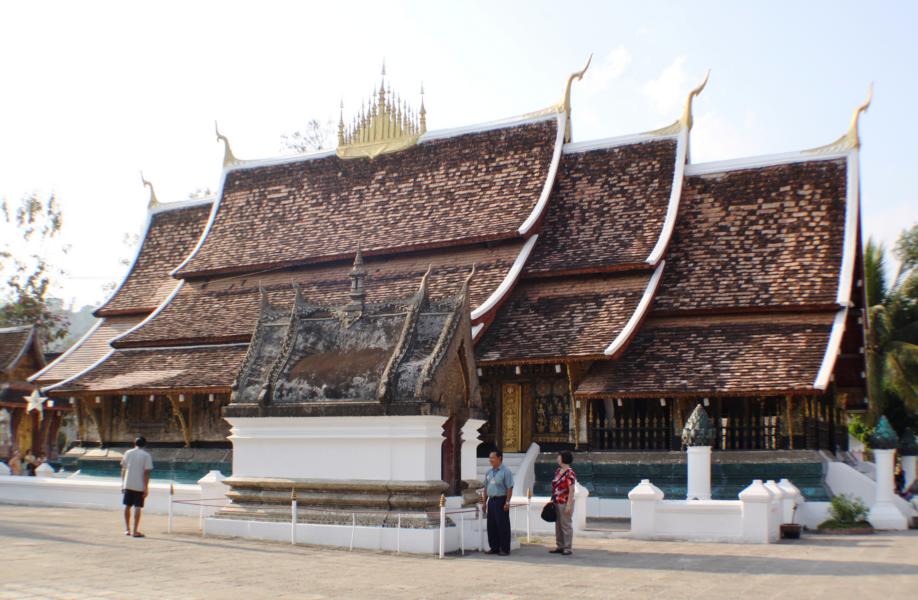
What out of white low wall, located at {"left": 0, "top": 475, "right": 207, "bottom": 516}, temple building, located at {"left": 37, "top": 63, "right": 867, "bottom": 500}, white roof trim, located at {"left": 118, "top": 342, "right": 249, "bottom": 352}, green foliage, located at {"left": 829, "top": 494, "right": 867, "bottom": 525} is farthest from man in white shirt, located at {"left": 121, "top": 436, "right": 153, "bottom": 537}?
green foliage, located at {"left": 829, "top": 494, "right": 867, "bottom": 525}

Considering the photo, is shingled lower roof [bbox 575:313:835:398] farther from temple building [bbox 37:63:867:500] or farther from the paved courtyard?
the paved courtyard

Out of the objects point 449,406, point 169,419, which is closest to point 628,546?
point 449,406

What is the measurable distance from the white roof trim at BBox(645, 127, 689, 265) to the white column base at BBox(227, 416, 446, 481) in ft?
28.8

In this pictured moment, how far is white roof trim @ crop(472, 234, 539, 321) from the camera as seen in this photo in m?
18.8

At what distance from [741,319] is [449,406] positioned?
8.50 meters

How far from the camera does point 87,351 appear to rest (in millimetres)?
24578

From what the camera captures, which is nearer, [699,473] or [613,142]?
[699,473]

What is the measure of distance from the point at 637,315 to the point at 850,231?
13.8ft

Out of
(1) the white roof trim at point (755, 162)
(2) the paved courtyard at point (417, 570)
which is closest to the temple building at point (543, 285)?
(1) the white roof trim at point (755, 162)

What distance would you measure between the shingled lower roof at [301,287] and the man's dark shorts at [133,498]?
840 centimetres

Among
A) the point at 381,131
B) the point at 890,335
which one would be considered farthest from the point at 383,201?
the point at 890,335

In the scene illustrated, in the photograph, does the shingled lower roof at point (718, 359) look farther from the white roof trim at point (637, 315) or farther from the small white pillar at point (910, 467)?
the small white pillar at point (910, 467)

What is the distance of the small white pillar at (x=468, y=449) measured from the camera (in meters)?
12.1

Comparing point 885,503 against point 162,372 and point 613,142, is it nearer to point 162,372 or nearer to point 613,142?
point 613,142
